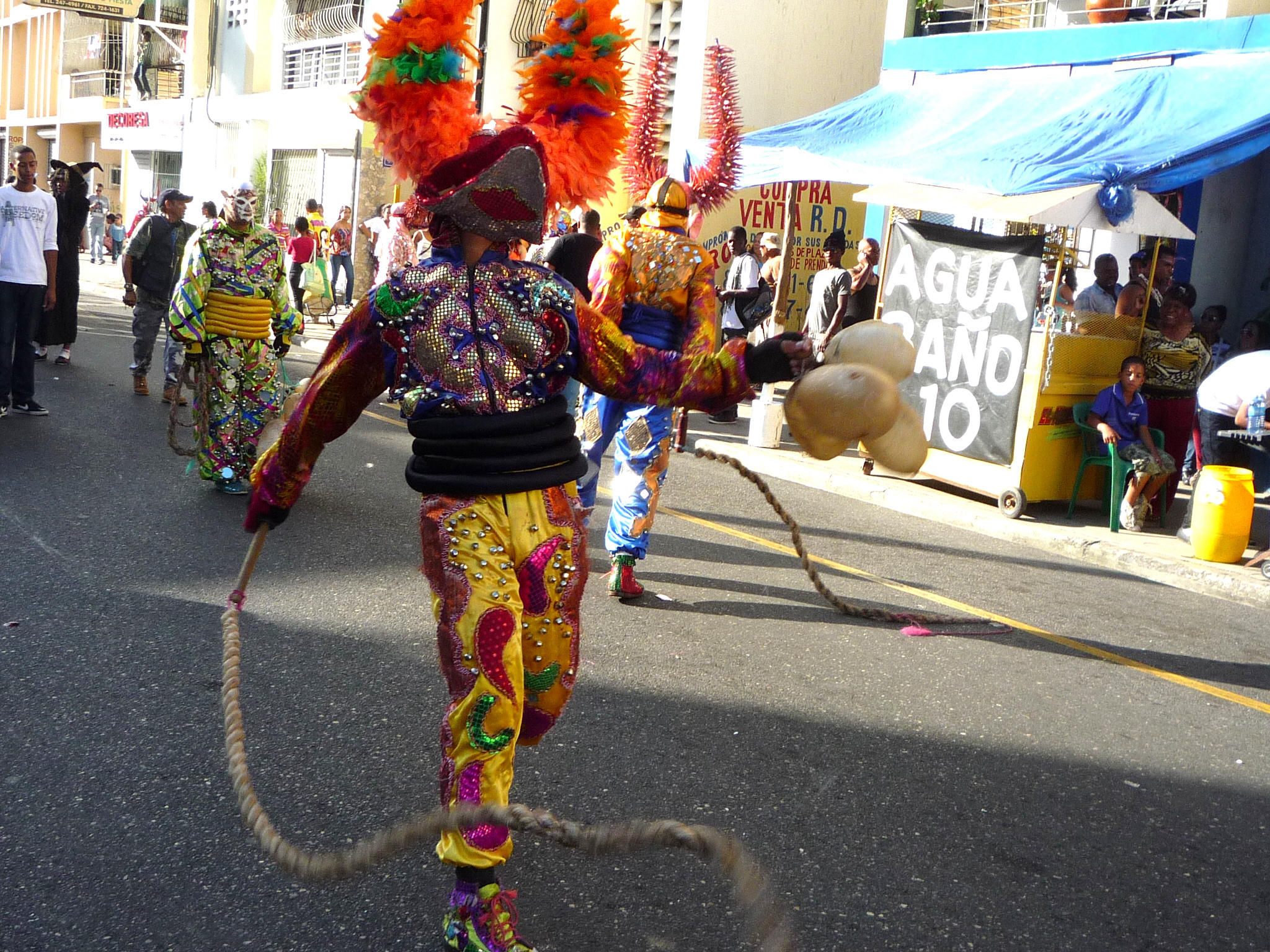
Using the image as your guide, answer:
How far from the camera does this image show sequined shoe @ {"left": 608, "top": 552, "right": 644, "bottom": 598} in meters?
6.00

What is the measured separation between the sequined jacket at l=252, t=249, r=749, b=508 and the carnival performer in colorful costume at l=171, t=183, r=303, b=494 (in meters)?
4.61

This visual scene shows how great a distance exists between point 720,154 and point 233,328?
10.5ft

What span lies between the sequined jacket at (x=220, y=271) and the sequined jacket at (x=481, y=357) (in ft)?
15.1

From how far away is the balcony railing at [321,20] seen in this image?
84.6 feet

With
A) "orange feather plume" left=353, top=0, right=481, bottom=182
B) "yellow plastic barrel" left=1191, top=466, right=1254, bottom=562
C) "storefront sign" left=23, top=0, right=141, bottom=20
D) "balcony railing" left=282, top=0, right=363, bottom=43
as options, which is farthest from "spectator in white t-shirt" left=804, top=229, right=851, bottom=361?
"storefront sign" left=23, top=0, right=141, bottom=20

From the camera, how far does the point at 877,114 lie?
12.4m

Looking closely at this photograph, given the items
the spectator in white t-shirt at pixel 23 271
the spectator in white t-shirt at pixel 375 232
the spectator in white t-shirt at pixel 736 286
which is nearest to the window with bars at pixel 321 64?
the spectator in white t-shirt at pixel 375 232

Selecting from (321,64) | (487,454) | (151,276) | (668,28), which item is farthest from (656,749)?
(321,64)

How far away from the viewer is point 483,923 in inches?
111

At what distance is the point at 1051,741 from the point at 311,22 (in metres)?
26.8

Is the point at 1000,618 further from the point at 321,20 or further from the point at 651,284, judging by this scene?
the point at 321,20

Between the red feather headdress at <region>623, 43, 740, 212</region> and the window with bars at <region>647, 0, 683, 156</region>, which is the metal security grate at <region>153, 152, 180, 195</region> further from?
the red feather headdress at <region>623, 43, 740, 212</region>

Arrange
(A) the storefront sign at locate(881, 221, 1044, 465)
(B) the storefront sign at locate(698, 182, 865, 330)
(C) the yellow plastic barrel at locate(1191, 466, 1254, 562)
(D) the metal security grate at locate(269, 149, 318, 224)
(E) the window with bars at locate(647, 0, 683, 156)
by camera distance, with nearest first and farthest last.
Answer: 1. (C) the yellow plastic barrel at locate(1191, 466, 1254, 562)
2. (A) the storefront sign at locate(881, 221, 1044, 465)
3. (B) the storefront sign at locate(698, 182, 865, 330)
4. (E) the window with bars at locate(647, 0, 683, 156)
5. (D) the metal security grate at locate(269, 149, 318, 224)

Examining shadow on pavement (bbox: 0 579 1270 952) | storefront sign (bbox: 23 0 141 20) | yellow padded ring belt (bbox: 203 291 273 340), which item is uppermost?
storefront sign (bbox: 23 0 141 20)
